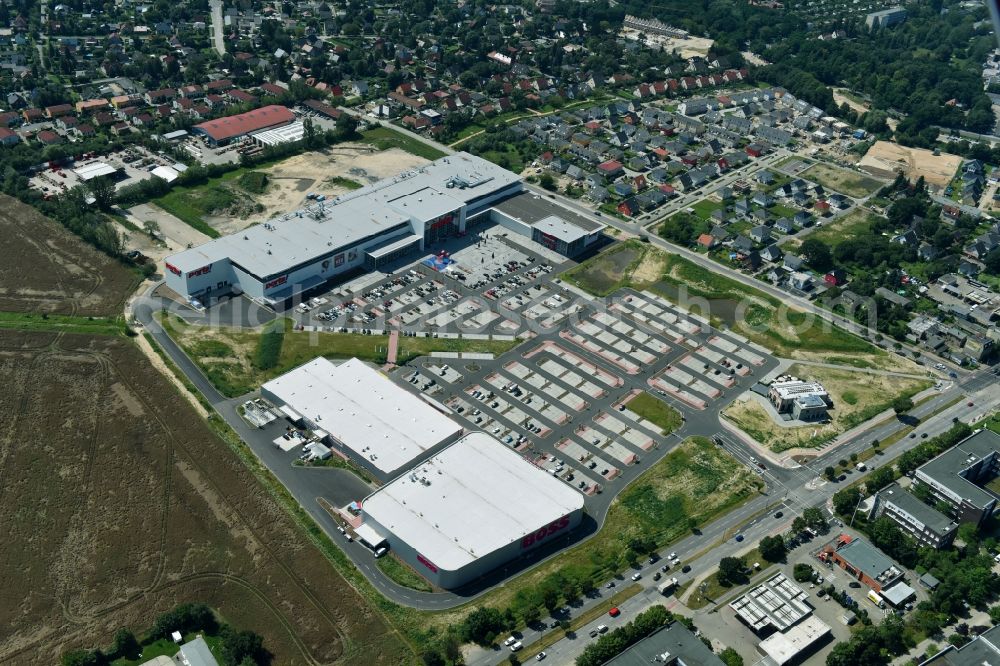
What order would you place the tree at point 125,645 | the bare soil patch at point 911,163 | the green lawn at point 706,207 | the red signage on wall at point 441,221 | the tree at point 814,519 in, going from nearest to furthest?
the tree at point 125,645
the tree at point 814,519
the red signage on wall at point 441,221
the green lawn at point 706,207
the bare soil patch at point 911,163

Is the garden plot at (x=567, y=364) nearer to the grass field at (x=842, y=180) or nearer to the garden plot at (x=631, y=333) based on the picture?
the garden plot at (x=631, y=333)

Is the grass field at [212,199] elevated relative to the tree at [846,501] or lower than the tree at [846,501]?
lower

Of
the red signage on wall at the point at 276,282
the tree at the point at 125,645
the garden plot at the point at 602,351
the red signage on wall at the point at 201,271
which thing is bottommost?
the tree at the point at 125,645

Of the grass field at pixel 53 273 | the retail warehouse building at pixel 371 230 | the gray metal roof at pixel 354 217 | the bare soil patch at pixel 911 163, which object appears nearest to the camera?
the grass field at pixel 53 273

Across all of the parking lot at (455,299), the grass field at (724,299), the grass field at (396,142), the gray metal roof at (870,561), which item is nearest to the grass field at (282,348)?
the parking lot at (455,299)

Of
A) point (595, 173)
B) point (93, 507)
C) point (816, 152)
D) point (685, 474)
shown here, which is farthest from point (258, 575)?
point (816, 152)

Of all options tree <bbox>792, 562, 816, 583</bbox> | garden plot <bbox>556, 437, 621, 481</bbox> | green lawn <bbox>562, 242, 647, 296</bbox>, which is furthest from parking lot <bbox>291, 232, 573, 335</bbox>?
tree <bbox>792, 562, 816, 583</bbox>

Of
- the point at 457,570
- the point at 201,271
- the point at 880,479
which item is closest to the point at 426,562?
the point at 457,570
